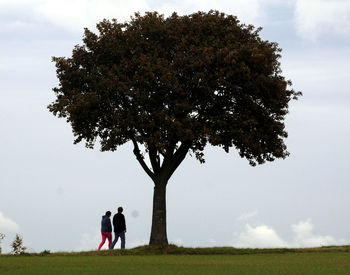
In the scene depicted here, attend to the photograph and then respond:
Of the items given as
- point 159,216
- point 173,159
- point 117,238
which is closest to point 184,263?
point 159,216

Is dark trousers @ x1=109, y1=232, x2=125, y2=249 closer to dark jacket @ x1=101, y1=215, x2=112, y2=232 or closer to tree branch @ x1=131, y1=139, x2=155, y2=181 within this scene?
dark jacket @ x1=101, y1=215, x2=112, y2=232

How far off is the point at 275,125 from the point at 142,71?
10.4 meters

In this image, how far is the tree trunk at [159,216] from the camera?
129 feet

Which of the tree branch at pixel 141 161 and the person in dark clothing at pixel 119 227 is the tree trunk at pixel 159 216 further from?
the person in dark clothing at pixel 119 227

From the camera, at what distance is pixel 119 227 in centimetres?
3850

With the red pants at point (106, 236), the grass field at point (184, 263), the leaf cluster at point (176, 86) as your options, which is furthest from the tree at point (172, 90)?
the grass field at point (184, 263)

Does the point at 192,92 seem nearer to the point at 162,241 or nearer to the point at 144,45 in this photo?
the point at 144,45

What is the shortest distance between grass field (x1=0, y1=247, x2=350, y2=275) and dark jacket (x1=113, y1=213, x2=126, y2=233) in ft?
6.56

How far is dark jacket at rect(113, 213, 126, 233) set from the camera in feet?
126

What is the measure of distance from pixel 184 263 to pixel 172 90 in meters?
11.7

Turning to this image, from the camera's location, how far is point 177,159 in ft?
132

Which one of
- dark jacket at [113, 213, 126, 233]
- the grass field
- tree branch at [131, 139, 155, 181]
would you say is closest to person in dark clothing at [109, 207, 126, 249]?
dark jacket at [113, 213, 126, 233]

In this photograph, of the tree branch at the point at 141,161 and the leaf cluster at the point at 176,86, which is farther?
the tree branch at the point at 141,161

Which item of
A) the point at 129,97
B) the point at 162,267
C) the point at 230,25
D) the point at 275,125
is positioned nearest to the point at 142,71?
the point at 129,97
